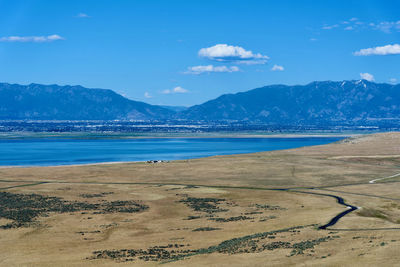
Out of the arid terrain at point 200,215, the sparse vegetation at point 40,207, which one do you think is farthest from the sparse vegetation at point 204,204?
the sparse vegetation at point 40,207

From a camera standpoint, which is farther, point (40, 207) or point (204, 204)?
point (204, 204)

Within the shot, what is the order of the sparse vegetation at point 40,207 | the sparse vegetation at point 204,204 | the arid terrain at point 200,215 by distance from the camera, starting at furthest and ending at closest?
the sparse vegetation at point 204,204 → the sparse vegetation at point 40,207 → the arid terrain at point 200,215

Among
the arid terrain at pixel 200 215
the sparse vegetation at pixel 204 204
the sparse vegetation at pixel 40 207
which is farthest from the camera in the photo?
the sparse vegetation at pixel 204 204

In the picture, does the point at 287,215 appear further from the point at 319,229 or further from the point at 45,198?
the point at 45,198

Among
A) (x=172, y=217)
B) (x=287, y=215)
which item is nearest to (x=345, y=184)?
(x=287, y=215)

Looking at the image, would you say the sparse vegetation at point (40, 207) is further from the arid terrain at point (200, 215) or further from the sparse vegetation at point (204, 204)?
the sparse vegetation at point (204, 204)

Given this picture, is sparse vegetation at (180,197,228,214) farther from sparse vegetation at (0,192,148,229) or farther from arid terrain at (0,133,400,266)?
sparse vegetation at (0,192,148,229)

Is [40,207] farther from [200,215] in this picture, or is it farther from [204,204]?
[204,204]

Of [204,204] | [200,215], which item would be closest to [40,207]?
[200,215]

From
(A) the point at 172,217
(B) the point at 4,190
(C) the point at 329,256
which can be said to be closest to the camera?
(C) the point at 329,256
